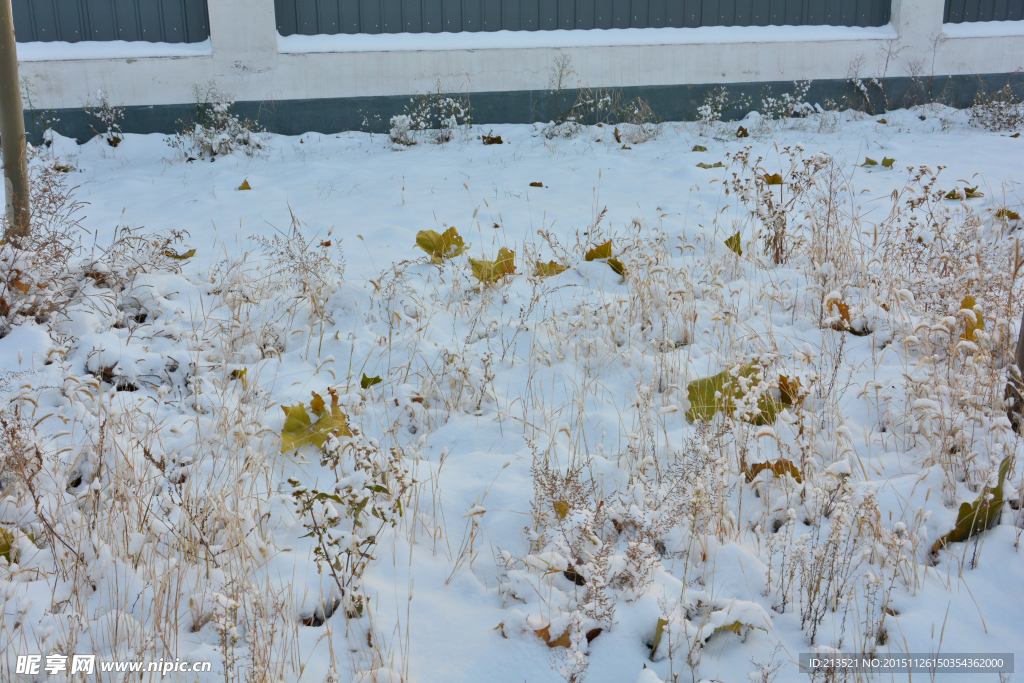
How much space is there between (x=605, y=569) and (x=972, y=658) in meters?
0.78

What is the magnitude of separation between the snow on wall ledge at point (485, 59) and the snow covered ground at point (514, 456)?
11.6ft

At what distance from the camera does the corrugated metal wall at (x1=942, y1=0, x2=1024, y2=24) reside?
9094 mm

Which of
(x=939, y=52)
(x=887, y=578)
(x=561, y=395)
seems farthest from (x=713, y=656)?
(x=939, y=52)

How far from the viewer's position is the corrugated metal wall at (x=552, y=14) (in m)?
7.74

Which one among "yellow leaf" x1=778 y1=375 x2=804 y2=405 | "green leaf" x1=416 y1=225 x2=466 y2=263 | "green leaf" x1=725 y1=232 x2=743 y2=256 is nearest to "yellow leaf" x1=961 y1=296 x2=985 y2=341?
"yellow leaf" x1=778 y1=375 x2=804 y2=405

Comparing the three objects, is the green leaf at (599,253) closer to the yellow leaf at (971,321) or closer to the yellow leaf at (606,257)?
the yellow leaf at (606,257)

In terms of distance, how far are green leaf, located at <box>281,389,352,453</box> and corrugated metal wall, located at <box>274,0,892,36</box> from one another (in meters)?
6.54

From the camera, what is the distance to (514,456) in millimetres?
2357

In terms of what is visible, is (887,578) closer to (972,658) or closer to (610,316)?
(972,658)

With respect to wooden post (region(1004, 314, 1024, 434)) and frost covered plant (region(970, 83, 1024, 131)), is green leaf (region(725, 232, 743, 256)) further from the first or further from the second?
frost covered plant (region(970, 83, 1024, 131))

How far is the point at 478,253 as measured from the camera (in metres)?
4.03

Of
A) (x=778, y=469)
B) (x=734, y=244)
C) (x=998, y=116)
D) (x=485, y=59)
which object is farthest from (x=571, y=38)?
(x=778, y=469)

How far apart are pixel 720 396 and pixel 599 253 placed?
1.57 m

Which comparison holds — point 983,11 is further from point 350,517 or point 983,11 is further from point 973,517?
point 350,517
